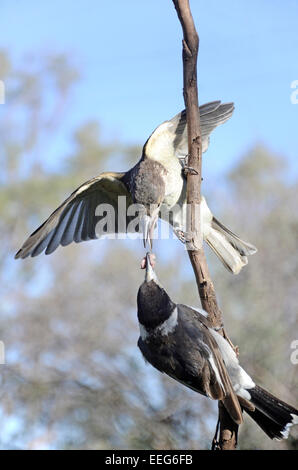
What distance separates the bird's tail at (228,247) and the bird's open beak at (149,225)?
490 mm

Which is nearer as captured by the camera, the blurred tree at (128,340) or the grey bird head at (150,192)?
the grey bird head at (150,192)

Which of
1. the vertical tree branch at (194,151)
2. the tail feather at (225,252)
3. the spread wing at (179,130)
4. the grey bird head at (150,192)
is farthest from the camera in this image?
the tail feather at (225,252)

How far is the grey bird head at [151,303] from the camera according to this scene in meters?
2.87

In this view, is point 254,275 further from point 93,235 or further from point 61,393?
point 93,235

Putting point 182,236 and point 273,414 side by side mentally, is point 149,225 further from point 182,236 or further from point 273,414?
point 273,414

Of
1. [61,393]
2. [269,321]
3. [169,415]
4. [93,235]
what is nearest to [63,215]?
[93,235]

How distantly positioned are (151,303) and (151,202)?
0.85m

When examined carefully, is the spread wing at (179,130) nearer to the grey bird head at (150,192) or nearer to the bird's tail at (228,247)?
the grey bird head at (150,192)

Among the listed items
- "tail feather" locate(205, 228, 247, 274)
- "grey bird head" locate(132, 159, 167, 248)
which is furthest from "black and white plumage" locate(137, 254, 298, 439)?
"tail feather" locate(205, 228, 247, 274)

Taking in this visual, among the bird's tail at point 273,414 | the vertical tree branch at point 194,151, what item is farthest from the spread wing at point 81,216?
the bird's tail at point 273,414

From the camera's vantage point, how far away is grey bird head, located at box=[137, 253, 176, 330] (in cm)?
Answer: 287

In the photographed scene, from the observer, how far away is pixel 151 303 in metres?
2.88

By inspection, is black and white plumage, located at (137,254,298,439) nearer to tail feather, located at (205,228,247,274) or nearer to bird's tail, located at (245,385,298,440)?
bird's tail, located at (245,385,298,440)

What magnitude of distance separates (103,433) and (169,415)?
112 cm
